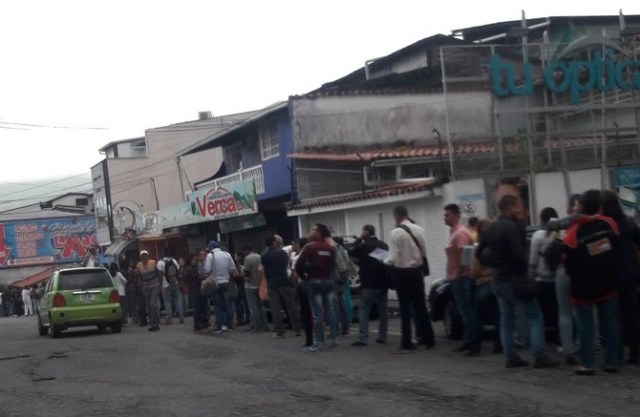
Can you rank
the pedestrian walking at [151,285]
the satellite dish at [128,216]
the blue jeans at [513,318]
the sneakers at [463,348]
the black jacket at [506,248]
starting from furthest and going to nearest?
the satellite dish at [128,216] < the pedestrian walking at [151,285] < the sneakers at [463,348] < the black jacket at [506,248] < the blue jeans at [513,318]

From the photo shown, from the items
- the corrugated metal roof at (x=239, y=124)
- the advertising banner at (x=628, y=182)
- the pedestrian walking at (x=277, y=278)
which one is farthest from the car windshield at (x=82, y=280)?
the advertising banner at (x=628, y=182)

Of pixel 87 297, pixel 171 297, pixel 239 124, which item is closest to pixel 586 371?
pixel 87 297

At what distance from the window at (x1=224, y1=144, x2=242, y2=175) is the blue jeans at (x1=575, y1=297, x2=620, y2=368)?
25.8 meters

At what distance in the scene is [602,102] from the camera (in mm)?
20891

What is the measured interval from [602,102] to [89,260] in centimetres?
1605

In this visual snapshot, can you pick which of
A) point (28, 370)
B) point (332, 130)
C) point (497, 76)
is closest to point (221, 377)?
point (28, 370)

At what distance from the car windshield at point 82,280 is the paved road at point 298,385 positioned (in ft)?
17.8

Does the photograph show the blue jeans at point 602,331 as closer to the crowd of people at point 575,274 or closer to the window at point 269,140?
the crowd of people at point 575,274

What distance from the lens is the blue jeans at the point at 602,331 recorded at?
9812 millimetres

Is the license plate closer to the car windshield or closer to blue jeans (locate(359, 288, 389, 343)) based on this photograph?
the car windshield

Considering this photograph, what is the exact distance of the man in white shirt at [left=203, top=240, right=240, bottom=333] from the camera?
19.0 m

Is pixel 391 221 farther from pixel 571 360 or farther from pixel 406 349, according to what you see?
pixel 571 360

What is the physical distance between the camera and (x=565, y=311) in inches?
416

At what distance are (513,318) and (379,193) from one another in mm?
12165
